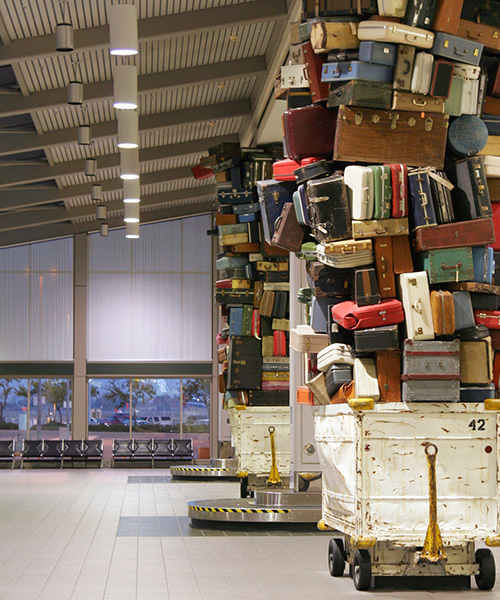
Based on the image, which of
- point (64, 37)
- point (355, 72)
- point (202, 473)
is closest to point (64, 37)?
point (64, 37)

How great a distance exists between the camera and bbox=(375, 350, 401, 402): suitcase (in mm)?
8039

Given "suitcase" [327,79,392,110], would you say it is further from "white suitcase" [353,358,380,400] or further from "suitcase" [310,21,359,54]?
"white suitcase" [353,358,380,400]

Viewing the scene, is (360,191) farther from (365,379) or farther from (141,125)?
(141,125)

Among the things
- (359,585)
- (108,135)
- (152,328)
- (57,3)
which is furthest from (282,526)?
(152,328)

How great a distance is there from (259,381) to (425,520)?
10.7 m

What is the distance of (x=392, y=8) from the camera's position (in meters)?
8.12

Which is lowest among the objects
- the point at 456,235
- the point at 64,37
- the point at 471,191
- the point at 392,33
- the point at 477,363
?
the point at 477,363

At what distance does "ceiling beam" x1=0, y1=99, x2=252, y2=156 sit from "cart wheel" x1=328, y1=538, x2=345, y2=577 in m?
13.3

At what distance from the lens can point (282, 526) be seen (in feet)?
42.4

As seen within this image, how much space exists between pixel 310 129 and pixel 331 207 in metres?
0.92

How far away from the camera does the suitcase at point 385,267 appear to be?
8.11 meters

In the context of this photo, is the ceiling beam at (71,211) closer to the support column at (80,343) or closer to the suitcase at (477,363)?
the support column at (80,343)

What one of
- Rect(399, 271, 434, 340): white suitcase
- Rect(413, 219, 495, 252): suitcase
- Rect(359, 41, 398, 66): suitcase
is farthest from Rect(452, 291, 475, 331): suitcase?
Rect(359, 41, 398, 66): suitcase

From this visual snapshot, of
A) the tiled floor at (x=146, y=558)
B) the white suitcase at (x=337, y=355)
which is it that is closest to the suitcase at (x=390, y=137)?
the white suitcase at (x=337, y=355)
